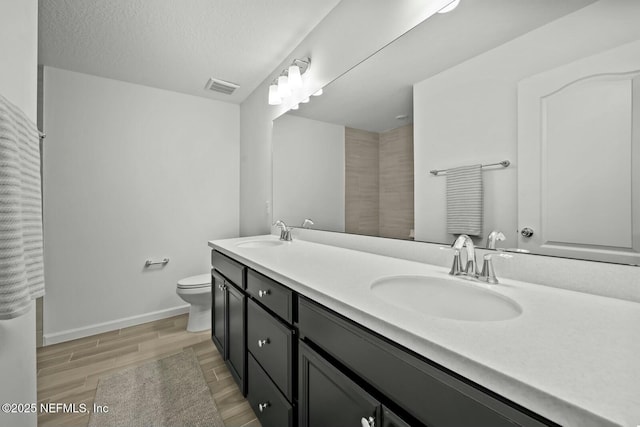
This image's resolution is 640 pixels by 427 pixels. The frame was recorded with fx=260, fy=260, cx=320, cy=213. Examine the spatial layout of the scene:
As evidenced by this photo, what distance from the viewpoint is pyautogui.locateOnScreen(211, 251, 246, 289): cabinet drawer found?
139 cm

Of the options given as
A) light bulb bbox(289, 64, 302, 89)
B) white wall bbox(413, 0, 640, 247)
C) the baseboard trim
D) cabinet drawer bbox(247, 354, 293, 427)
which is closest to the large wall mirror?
white wall bbox(413, 0, 640, 247)

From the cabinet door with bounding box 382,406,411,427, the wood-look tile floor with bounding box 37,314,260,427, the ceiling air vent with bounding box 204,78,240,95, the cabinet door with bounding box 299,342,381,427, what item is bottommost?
the wood-look tile floor with bounding box 37,314,260,427

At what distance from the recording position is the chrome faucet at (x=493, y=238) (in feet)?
2.97

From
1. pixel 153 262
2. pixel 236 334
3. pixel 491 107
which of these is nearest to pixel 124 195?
pixel 153 262

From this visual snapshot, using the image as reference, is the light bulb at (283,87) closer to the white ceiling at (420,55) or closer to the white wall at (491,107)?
the white ceiling at (420,55)

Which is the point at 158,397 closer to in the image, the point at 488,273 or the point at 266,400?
the point at 266,400

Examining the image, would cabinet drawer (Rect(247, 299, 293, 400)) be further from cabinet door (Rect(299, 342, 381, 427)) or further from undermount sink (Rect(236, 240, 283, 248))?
undermount sink (Rect(236, 240, 283, 248))

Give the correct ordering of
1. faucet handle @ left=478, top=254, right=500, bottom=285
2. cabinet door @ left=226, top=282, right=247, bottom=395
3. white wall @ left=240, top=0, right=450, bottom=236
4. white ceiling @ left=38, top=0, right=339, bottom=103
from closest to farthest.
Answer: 1. faucet handle @ left=478, top=254, right=500, bottom=285
2. white wall @ left=240, top=0, right=450, bottom=236
3. cabinet door @ left=226, top=282, right=247, bottom=395
4. white ceiling @ left=38, top=0, right=339, bottom=103

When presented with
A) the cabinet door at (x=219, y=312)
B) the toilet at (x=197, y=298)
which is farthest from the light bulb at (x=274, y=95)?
the toilet at (x=197, y=298)

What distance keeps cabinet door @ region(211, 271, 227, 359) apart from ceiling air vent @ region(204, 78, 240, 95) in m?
1.79

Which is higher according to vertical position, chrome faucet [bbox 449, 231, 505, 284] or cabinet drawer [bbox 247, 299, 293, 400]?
chrome faucet [bbox 449, 231, 505, 284]

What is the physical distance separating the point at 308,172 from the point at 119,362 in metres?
1.94

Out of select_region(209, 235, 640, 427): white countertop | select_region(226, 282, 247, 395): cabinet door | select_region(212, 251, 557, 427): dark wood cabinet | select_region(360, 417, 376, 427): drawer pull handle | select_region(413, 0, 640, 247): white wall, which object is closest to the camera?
select_region(209, 235, 640, 427): white countertop

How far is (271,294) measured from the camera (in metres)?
1.08
